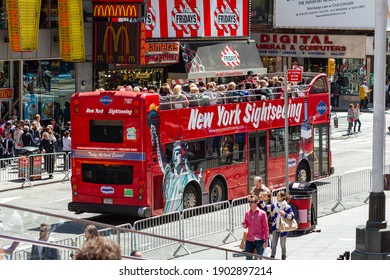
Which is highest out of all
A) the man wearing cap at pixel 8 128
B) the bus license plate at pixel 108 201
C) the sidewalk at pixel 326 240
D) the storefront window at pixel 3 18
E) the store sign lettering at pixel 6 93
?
the storefront window at pixel 3 18

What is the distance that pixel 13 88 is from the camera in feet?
129

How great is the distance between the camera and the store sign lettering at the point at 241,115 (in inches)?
1021

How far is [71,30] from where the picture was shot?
1535 inches

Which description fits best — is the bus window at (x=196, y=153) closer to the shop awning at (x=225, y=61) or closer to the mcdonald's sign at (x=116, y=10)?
the mcdonald's sign at (x=116, y=10)

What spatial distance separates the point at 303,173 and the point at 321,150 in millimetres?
→ 1226

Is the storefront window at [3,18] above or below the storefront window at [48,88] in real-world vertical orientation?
above

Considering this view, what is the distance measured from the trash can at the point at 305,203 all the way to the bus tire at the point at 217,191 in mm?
3305

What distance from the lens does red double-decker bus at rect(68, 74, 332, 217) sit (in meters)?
24.0

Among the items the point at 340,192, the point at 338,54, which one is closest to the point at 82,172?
the point at 340,192

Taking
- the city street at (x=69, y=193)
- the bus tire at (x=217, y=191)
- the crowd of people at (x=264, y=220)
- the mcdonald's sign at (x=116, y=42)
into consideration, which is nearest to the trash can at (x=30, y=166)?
the city street at (x=69, y=193)

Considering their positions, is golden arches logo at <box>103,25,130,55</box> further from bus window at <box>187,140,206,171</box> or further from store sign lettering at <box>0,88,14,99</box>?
bus window at <box>187,140,206,171</box>

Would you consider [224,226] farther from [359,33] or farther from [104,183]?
[359,33]

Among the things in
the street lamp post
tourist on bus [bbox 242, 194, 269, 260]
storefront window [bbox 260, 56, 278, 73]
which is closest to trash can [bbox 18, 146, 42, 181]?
tourist on bus [bbox 242, 194, 269, 260]

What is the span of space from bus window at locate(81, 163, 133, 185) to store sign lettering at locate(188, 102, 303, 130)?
2320 millimetres
